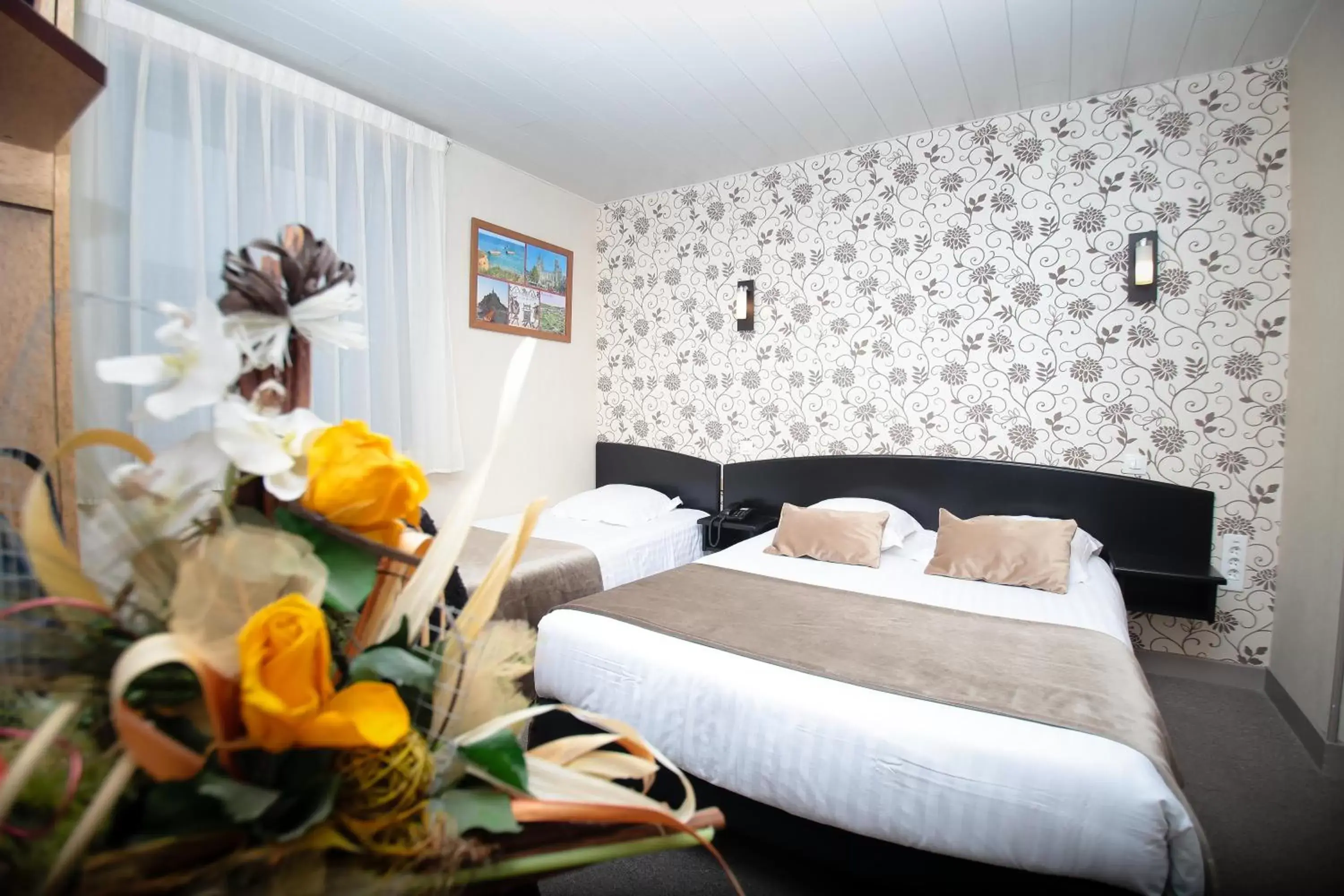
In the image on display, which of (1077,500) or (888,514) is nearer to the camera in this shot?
(1077,500)

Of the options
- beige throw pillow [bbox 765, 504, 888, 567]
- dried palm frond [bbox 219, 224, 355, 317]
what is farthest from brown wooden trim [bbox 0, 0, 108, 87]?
beige throw pillow [bbox 765, 504, 888, 567]

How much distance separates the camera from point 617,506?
3.57 m

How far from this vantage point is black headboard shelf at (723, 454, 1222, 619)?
8.24ft

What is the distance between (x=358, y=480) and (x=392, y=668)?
0.44 ft

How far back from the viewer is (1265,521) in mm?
2566

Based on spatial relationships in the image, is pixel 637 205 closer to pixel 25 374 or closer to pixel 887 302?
pixel 887 302

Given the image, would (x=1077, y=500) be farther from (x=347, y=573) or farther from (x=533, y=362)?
(x=347, y=573)

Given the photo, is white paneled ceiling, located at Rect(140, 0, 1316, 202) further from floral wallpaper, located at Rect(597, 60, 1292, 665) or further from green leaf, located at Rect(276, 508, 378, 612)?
green leaf, located at Rect(276, 508, 378, 612)

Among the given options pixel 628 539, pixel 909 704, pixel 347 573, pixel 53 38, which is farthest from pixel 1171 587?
pixel 53 38

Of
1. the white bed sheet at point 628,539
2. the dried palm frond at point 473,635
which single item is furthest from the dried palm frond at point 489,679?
the white bed sheet at point 628,539

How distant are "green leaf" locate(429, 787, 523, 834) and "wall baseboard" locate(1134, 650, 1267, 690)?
307 centimetres

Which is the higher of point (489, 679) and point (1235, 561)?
point (489, 679)

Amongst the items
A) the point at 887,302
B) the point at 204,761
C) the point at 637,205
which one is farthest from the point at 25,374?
the point at 637,205

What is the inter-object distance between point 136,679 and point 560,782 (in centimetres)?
30
